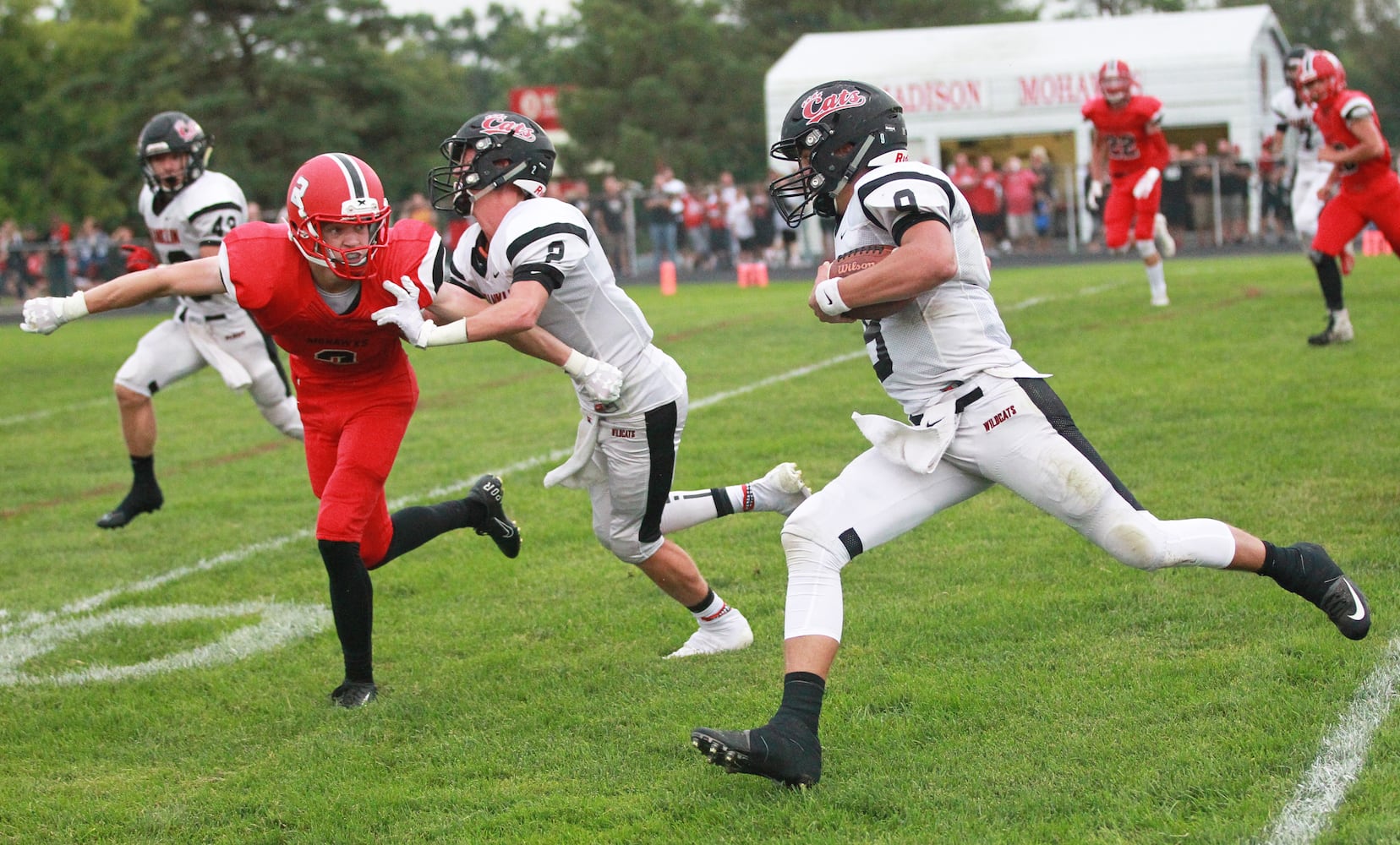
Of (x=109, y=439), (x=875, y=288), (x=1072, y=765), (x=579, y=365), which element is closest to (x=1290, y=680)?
(x=1072, y=765)

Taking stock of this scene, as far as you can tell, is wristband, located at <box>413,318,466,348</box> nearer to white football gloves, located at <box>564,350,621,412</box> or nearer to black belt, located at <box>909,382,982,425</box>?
white football gloves, located at <box>564,350,621,412</box>

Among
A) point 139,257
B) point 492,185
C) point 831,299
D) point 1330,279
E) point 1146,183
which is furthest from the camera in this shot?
point 1146,183

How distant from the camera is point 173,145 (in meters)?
7.50

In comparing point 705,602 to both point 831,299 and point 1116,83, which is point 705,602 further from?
point 1116,83

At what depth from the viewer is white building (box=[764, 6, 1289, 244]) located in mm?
24797

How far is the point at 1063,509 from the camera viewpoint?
151 inches

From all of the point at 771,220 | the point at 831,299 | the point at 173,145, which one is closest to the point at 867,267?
the point at 831,299

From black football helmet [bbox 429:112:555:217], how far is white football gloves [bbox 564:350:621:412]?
566 millimetres

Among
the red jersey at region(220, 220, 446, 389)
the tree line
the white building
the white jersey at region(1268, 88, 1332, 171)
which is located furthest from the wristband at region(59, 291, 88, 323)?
the tree line

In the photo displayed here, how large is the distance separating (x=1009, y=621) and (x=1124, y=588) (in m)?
0.49

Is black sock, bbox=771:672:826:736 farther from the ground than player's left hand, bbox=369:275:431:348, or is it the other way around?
player's left hand, bbox=369:275:431:348

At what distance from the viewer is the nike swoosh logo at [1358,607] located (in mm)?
4074

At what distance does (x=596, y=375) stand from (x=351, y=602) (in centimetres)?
108

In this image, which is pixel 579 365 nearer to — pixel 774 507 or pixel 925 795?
pixel 774 507
